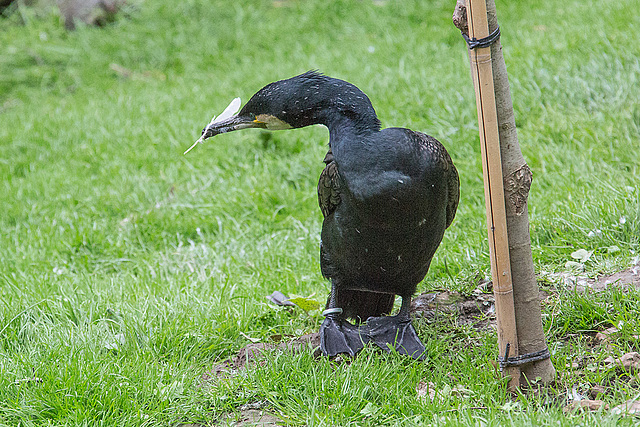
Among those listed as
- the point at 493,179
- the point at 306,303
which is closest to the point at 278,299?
the point at 306,303

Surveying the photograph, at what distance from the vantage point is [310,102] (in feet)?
9.57

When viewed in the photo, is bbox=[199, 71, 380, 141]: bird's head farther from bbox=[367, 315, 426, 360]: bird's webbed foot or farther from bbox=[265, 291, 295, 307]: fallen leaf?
bbox=[265, 291, 295, 307]: fallen leaf

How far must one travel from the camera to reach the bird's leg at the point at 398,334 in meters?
3.06

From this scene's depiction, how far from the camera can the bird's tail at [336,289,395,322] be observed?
3381mm

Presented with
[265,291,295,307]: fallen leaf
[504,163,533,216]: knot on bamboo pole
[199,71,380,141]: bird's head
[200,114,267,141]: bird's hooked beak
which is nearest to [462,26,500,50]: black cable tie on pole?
[504,163,533,216]: knot on bamboo pole

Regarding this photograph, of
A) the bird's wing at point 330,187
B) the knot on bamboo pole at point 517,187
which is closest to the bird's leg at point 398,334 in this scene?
the bird's wing at point 330,187

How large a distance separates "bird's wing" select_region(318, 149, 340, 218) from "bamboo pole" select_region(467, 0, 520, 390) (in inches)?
26.3

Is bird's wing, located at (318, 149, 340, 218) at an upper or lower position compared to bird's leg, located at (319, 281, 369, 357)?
upper

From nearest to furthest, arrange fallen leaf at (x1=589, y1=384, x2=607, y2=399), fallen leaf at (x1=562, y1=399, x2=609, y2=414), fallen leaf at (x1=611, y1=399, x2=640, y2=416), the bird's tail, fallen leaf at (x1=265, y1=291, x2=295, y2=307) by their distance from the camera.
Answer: fallen leaf at (x1=611, y1=399, x2=640, y2=416) → fallen leaf at (x1=562, y1=399, x2=609, y2=414) → fallen leaf at (x1=589, y1=384, x2=607, y2=399) → the bird's tail → fallen leaf at (x1=265, y1=291, x2=295, y2=307)

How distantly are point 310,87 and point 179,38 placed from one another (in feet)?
22.1

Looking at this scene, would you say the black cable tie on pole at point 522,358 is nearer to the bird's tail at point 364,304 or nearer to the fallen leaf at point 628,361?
the fallen leaf at point 628,361

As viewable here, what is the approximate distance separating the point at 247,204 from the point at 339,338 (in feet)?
7.22

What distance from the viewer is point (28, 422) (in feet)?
9.09

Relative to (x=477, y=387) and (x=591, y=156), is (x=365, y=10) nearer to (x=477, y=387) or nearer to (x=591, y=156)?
(x=591, y=156)
